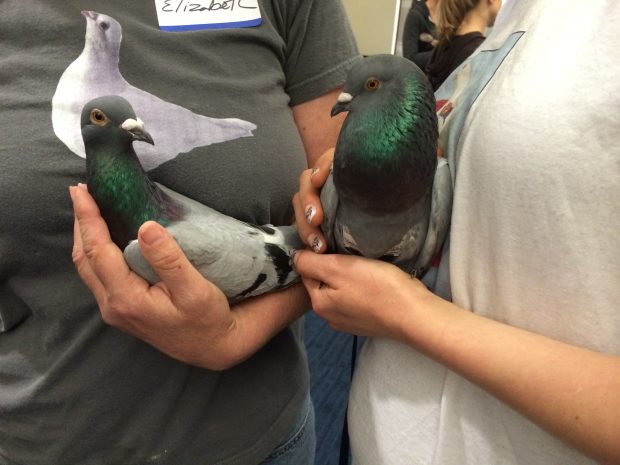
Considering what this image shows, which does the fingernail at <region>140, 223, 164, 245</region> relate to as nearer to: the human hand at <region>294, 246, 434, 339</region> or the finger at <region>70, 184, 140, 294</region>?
the finger at <region>70, 184, 140, 294</region>

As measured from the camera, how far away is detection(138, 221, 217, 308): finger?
50 cm

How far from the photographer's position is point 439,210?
22.9 inches

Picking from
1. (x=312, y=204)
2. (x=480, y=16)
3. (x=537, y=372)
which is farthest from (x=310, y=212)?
(x=480, y=16)

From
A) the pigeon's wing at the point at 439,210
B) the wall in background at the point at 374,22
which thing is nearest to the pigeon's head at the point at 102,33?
the pigeon's wing at the point at 439,210

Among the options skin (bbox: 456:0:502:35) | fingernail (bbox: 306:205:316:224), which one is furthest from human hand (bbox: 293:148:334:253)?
skin (bbox: 456:0:502:35)

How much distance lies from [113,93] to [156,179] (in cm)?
12

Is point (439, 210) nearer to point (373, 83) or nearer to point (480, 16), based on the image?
point (373, 83)

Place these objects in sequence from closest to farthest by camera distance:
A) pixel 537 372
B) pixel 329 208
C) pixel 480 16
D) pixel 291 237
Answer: pixel 537 372, pixel 329 208, pixel 291 237, pixel 480 16

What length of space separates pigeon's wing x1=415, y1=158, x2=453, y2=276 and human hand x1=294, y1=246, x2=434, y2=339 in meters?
0.07

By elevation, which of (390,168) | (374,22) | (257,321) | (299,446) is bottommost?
(299,446)

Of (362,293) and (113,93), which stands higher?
(113,93)

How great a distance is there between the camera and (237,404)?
666 millimetres

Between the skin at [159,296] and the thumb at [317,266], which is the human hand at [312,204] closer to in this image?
the thumb at [317,266]

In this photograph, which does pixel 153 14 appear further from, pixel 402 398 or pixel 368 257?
pixel 402 398
